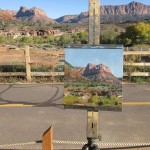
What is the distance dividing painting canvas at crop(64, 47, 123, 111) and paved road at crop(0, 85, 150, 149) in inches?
91.0

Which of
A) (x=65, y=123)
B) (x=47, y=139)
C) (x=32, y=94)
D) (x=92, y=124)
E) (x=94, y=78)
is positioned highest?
(x=94, y=78)

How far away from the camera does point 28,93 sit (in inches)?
414

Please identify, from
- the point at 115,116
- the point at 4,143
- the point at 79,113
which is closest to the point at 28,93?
the point at 79,113

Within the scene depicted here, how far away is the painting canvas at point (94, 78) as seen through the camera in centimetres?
390

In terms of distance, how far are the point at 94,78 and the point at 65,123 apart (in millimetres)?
3864

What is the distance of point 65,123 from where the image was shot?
7.67 meters

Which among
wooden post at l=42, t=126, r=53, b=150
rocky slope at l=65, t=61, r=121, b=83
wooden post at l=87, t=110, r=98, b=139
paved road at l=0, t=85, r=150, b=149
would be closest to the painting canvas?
rocky slope at l=65, t=61, r=121, b=83

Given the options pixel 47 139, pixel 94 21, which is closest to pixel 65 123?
pixel 47 139

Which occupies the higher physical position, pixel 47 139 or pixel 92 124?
pixel 92 124

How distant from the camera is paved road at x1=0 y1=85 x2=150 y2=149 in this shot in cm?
675

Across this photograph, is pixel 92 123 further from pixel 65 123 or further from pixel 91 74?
pixel 65 123

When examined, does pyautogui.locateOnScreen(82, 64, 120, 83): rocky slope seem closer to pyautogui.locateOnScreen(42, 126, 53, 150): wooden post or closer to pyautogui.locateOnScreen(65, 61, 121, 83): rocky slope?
pyautogui.locateOnScreen(65, 61, 121, 83): rocky slope

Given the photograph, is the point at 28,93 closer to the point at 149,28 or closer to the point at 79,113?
the point at 79,113

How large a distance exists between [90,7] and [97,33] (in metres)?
0.31
